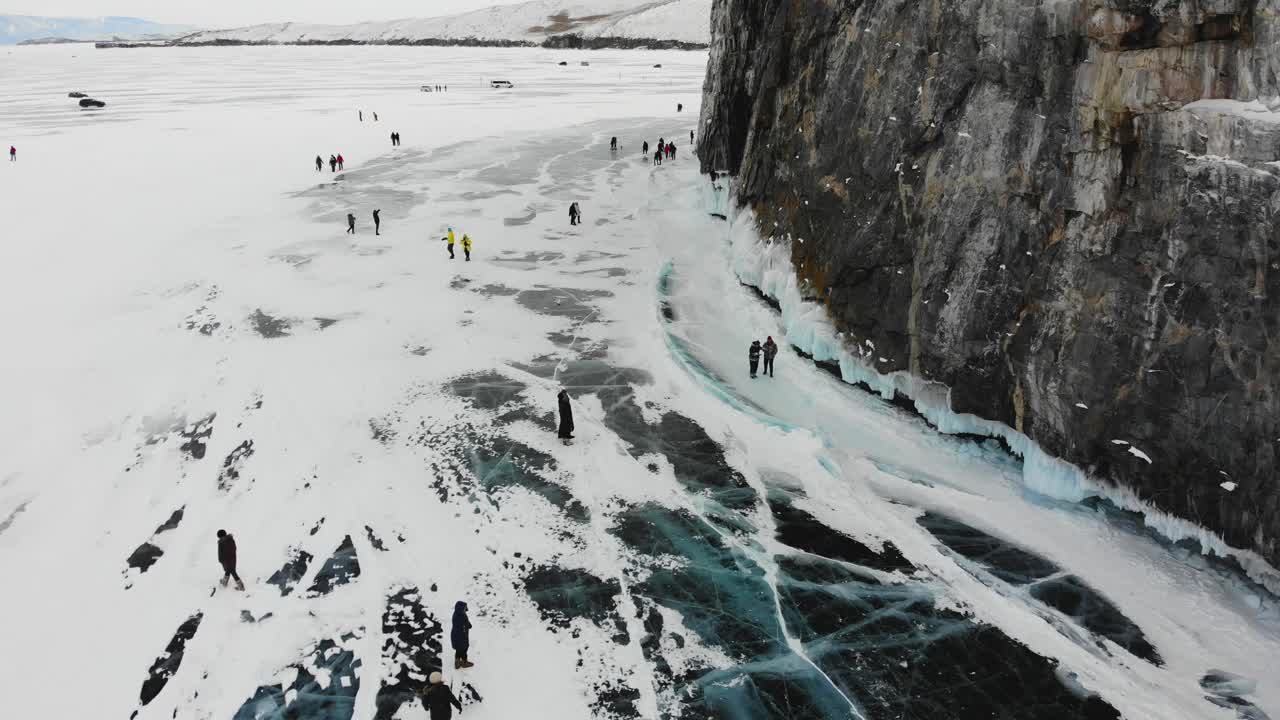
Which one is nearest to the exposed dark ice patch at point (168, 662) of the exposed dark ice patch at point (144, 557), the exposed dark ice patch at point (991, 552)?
the exposed dark ice patch at point (144, 557)

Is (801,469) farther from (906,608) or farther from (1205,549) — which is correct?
(1205,549)

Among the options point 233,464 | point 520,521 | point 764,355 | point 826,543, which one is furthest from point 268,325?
point 826,543

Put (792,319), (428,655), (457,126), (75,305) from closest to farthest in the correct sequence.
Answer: (428,655) < (792,319) < (75,305) < (457,126)

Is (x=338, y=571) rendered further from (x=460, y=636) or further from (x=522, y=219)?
(x=522, y=219)

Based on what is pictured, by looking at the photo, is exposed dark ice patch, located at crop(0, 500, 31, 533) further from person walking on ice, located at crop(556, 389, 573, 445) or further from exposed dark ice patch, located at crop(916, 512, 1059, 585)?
exposed dark ice patch, located at crop(916, 512, 1059, 585)

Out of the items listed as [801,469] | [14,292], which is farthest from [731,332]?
[14,292]

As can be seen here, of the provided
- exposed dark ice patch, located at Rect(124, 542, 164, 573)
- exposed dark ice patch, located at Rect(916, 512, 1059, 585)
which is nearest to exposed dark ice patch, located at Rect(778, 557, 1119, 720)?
exposed dark ice patch, located at Rect(916, 512, 1059, 585)
